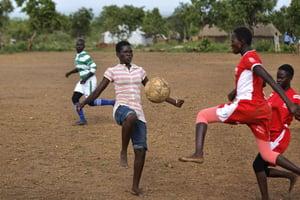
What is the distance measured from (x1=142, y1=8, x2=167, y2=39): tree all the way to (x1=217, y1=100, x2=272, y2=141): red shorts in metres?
69.9

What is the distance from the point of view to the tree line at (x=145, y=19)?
160 ft

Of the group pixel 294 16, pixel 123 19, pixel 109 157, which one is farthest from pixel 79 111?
pixel 123 19

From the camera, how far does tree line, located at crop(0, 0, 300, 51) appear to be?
48.8m

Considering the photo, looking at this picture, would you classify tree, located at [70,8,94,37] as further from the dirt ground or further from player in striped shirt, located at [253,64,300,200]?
player in striped shirt, located at [253,64,300,200]

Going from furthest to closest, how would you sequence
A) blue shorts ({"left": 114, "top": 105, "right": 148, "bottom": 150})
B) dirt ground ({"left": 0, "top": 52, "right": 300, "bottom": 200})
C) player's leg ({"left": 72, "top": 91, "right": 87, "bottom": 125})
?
player's leg ({"left": 72, "top": 91, "right": 87, "bottom": 125}) < dirt ground ({"left": 0, "top": 52, "right": 300, "bottom": 200}) < blue shorts ({"left": 114, "top": 105, "right": 148, "bottom": 150})

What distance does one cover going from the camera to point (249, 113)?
486cm

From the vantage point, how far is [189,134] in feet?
30.9

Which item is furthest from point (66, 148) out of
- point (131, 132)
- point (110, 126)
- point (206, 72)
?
point (206, 72)

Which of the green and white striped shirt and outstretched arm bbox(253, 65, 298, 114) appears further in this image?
the green and white striped shirt

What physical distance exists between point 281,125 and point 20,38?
323 ft

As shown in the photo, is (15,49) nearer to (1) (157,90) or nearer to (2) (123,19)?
(2) (123,19)

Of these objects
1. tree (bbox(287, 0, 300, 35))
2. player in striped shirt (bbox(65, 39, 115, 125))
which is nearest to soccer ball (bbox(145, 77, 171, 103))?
player in striped shirt (bbox(65, 39, 115, 125))

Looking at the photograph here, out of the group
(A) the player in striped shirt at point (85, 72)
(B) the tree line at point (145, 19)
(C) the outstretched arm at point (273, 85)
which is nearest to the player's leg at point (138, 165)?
(C) the outstretched arm at point (273, 85)

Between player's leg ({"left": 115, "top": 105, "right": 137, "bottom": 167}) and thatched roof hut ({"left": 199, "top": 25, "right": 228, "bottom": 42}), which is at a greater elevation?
player's leg ({"left": 115, "top": 105, "right": 137, "bottom": 167})
